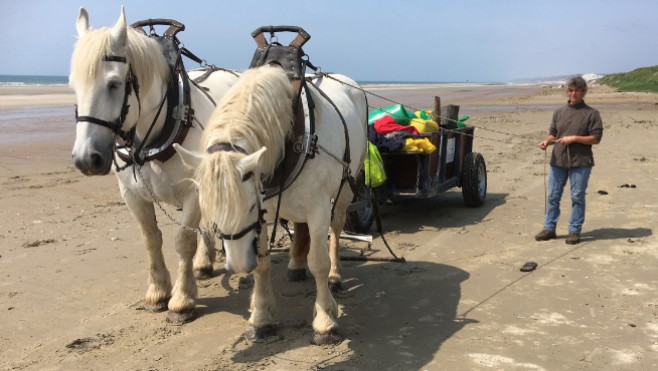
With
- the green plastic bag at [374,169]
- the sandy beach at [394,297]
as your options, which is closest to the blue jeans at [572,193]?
the sandy beach at [394,297]

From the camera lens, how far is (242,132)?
10.3 feet

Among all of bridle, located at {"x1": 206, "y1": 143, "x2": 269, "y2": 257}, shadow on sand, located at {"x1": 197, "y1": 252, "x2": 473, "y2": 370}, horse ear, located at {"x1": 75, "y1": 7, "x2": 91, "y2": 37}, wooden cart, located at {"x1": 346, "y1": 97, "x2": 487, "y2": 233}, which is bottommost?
shadow on sand, located at {"x1": 197, "y1": 252, "x2": 473, "y2": 370}

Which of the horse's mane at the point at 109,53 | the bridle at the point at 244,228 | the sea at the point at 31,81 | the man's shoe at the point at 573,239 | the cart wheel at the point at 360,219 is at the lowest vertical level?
the man's shoe at the point at 573,239

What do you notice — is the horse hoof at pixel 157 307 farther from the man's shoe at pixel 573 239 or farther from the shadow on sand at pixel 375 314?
the man's shoe at pixel 573 239

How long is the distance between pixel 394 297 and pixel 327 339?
3.52 ft

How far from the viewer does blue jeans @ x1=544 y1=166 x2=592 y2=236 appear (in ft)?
19.8

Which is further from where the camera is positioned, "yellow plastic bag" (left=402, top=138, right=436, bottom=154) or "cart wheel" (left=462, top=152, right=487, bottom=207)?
"cart wheel" (left=462, top=152, right=487, bottom=207)

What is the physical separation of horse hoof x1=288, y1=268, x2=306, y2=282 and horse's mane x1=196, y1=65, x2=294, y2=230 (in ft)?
6.28

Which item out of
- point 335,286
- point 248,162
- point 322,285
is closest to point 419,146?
point 335,286

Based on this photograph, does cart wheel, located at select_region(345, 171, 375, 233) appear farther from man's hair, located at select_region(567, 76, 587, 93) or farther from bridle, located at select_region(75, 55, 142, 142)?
bridle, located at select_region(75, 55, 142, 142)

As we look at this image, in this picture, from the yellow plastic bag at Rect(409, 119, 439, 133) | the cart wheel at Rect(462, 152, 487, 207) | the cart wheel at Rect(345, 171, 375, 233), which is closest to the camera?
the cart wheel at Rect(345, 171, 375, 233)

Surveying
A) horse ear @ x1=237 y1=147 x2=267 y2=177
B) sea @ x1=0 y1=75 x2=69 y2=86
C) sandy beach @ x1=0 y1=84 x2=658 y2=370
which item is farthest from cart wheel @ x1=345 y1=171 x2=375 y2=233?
sea @ x1=0 y1=75 x2=69 y2=86

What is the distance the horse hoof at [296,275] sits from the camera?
5.20 meters

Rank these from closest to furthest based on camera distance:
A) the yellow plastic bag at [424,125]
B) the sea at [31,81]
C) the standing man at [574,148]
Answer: the standing man at [574,148], the yellow plastic bag at [424,125], the sea at [31,81]
